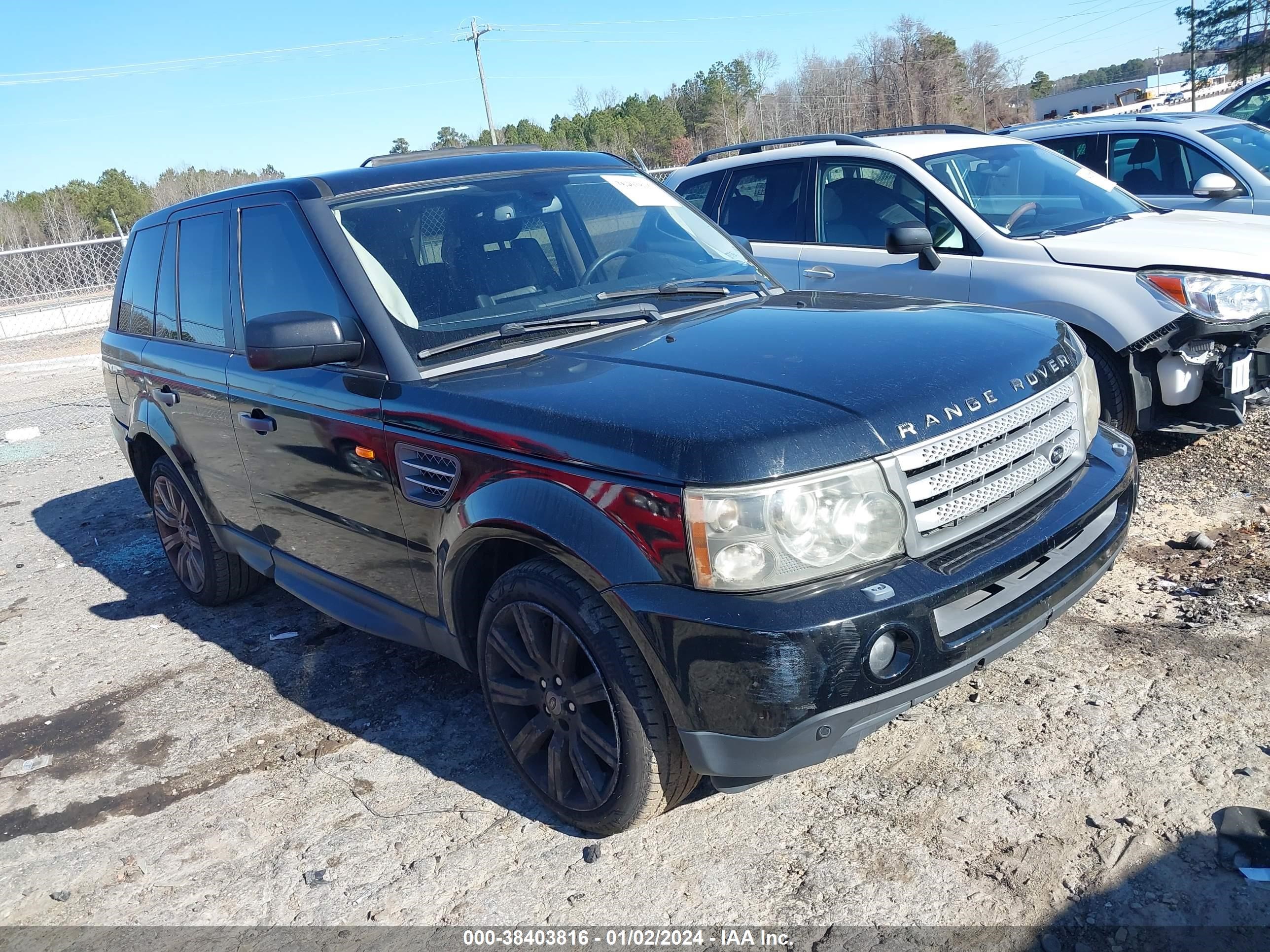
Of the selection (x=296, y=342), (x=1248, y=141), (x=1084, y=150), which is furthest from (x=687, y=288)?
(x=1248, y=141)

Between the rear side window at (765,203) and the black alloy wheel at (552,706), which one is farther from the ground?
the rear side window at (765,203)

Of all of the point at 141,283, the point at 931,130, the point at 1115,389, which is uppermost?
the point at 931,130

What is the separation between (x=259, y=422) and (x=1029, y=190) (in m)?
4.86

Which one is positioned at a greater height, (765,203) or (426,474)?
(765,203)

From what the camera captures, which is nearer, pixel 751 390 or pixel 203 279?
pixel 751 390

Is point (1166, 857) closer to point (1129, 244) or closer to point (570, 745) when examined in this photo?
point (570, 745)

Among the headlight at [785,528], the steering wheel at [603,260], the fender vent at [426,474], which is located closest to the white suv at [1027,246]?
the steering wheel at [603,260]

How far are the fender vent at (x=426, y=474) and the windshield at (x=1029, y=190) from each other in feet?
13.2

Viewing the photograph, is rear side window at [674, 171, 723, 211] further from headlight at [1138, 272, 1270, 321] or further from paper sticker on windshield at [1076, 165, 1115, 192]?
headlight at [1138, 272, 1270, 321]

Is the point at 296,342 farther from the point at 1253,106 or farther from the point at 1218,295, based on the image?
the point at 1253,106

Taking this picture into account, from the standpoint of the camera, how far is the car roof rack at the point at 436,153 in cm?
396

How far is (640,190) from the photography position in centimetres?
426

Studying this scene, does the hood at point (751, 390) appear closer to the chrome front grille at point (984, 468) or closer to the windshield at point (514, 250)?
the chrome front grille at point (984, 468)

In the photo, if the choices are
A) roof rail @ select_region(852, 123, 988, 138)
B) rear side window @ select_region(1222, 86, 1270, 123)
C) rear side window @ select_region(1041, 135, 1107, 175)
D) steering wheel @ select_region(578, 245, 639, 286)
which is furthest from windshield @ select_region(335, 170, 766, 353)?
rear side window @ select_region(1222, 86, 1270, 123)
